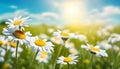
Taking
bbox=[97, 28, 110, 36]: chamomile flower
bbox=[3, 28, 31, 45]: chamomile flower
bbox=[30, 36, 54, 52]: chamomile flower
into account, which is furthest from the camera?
bbox=[97, 28, 110, 36]: chamomile flower

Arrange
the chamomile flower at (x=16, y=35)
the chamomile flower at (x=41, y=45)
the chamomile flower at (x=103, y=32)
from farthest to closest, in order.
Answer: the chamomile flower at (x=103, y=32) < the chamomile flower at (x=41, y=45) < the chamomile flower at (x=16, y=35)

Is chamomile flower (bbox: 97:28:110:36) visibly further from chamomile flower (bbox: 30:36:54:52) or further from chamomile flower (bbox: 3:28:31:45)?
chamomile flower (bbox: 3:28:31:45)

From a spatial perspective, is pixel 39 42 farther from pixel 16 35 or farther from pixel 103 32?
pixel 103 32

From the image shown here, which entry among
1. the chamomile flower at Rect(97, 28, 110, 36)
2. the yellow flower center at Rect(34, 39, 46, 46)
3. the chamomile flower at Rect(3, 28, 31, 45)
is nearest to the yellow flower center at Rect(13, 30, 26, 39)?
the chamomile flower at Rect(3, 28, 31, 45)

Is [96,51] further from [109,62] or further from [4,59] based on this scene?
[109,62]

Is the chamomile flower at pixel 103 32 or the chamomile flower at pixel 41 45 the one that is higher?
the chamomile flower at pixel 103 32

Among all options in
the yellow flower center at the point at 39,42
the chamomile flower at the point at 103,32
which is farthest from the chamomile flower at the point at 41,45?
the chamomile flower at the point at 103,32

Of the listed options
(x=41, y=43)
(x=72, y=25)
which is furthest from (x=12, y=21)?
(x=72, y=25)

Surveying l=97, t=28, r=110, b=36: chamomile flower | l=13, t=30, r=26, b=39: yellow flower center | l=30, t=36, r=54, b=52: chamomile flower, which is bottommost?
l=30, t=36, r=54, b=52: chamomile flower

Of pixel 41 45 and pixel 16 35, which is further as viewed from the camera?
pixel 41 45

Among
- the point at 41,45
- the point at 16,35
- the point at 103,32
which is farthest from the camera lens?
the point at 103,32

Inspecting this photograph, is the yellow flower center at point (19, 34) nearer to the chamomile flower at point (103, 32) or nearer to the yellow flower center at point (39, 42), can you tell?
the yellow flower center at point (39, 42)

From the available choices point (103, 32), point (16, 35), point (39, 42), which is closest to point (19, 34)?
point (16, 35)
